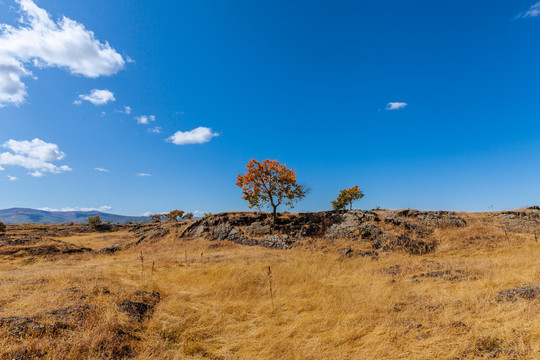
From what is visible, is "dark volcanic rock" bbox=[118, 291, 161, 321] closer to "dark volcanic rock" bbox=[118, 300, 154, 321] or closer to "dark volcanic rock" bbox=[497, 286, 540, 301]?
"dark volcanic rock" bbox=[118, 300, 154, 321]

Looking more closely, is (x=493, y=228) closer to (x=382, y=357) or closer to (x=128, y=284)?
(x=382, y=357)

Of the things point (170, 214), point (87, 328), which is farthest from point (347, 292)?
point (170, 214)

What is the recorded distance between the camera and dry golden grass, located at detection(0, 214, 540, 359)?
18.0 ft

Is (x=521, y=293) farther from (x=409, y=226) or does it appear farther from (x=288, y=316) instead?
(x=409, y=226)

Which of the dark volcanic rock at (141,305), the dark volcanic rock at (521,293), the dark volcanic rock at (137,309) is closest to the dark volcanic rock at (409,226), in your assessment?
the dark volcanic rock at (521,293)

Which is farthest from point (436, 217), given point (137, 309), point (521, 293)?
point (137, 309)

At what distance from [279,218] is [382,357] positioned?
26.3m

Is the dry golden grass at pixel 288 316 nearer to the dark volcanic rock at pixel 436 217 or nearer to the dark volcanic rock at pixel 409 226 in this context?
the dark volcanic rock at pixel 409 226

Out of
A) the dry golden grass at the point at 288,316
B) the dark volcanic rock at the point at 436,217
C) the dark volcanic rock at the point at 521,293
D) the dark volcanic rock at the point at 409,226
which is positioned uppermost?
the dark volcanic rock at the point at 436,217

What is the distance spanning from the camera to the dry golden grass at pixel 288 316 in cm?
549

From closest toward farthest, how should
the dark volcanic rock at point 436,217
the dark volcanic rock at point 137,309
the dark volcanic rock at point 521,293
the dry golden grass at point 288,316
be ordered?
the dry golden grass at point 288,316 < the dark volcanic rock at point 137,309 < the dark volcanic rock at point 521,293 < the dark volcanic rock at point 436,217

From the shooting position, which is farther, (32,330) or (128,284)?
(128,284)

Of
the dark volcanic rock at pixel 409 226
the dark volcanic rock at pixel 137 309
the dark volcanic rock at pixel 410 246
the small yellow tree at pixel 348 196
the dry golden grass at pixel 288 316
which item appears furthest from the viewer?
the small yellow tree at pixel 348 196

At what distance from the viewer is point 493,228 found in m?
23.3
